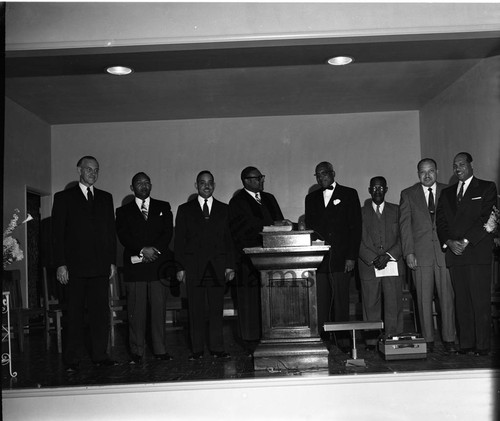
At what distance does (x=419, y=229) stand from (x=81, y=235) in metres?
3.05

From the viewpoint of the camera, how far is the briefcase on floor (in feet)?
16.8

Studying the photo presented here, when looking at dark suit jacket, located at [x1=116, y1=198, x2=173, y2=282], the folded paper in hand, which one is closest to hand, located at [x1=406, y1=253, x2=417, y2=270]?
the folded paper in hand

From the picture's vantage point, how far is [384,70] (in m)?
7.25

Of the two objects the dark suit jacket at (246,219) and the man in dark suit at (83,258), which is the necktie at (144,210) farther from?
the dark suit jacket at (246,219)

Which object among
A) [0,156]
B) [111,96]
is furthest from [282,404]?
[111,96]

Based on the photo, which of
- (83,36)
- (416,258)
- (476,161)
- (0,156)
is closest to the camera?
(0,156)

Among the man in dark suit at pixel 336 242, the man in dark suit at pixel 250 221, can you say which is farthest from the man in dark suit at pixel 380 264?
the man in dark suit at pixel 250 221

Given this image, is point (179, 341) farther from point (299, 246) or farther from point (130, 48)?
point (130, 48)

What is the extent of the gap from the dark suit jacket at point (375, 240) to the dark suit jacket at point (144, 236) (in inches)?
74.0

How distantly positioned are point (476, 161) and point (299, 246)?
351 centimetres

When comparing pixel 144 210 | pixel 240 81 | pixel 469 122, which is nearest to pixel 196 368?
pixel 144 210

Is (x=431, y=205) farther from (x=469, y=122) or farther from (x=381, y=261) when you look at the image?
(x=469, y=122)

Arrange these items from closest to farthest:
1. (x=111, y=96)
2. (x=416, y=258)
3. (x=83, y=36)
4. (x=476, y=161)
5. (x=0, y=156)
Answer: (x=0, y=156)
(x=83, y=36)
(x=416, y=258)
(x=476, y=161)
(x=111, y=96)

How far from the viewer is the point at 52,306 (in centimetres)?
724
